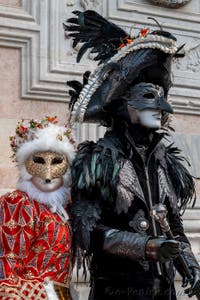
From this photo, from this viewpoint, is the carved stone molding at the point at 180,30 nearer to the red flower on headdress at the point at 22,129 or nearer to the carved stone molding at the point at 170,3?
the carved stone molding at the point at 170,3

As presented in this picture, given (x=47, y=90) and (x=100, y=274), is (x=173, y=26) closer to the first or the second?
(x=47, y=90)

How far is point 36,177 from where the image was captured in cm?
313

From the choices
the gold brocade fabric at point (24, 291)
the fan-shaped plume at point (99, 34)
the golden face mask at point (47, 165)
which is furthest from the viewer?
the fan-shaped plume at point (99, 34)

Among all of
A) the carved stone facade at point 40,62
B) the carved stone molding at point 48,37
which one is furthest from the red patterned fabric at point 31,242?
the carved stone molding at point 48,37

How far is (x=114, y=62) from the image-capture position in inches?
124

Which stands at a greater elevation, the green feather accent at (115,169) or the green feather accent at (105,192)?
the green feather accent at (115,169)

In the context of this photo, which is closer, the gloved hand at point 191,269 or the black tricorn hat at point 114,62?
the gloved hand at point 191,269

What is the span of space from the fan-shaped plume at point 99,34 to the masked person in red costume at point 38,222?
1.46ft

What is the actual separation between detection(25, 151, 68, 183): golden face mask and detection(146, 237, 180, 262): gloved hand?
0.58 meters

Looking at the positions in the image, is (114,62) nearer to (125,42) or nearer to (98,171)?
(125,42)

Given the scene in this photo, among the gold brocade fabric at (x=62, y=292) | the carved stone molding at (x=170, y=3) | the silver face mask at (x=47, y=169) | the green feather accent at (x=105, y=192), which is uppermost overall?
the carved stone molding at (x=170, y=3)

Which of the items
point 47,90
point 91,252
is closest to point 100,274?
point 91,252

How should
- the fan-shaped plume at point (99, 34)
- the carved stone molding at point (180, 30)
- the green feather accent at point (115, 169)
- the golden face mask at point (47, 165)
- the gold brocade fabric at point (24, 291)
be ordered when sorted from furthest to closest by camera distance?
1. the carved stone molding at point (180, 30)
2. the fan-shaped plume at point (99, 34)
3. the golden face mask at point (47, 165)
4. the green feather accent at point (115, 169)
5. the gold brocade fabric at point (24, 291)

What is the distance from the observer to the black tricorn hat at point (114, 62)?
10.2ft
